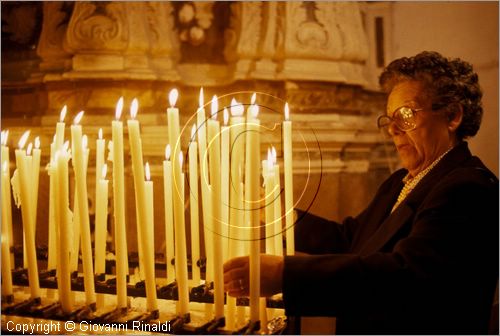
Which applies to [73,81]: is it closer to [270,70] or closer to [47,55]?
[47,55]

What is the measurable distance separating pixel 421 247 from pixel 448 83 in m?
0.55

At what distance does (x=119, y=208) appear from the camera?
1326 millimetres

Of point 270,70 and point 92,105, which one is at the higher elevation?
point 270,70

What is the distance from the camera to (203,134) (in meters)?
1.37

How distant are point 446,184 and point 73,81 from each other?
5.73ft

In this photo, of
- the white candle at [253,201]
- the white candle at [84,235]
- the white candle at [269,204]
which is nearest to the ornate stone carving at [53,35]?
the white candle at [84,235]

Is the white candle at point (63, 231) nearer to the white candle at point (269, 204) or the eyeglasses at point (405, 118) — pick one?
the white candle at point (269, 204)

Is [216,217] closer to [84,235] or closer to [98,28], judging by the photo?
[84,235]

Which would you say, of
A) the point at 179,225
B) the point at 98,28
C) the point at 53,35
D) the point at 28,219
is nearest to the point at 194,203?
the point at 179,225

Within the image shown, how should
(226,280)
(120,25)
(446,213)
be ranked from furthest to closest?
(120,25) → (446,213) → (226,280)

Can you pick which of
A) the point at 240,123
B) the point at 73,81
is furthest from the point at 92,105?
the point at 240,123

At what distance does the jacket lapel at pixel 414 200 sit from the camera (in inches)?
58.9

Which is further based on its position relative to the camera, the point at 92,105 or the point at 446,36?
the point at 446,36

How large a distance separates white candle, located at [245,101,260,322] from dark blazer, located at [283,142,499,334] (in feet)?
0.43
